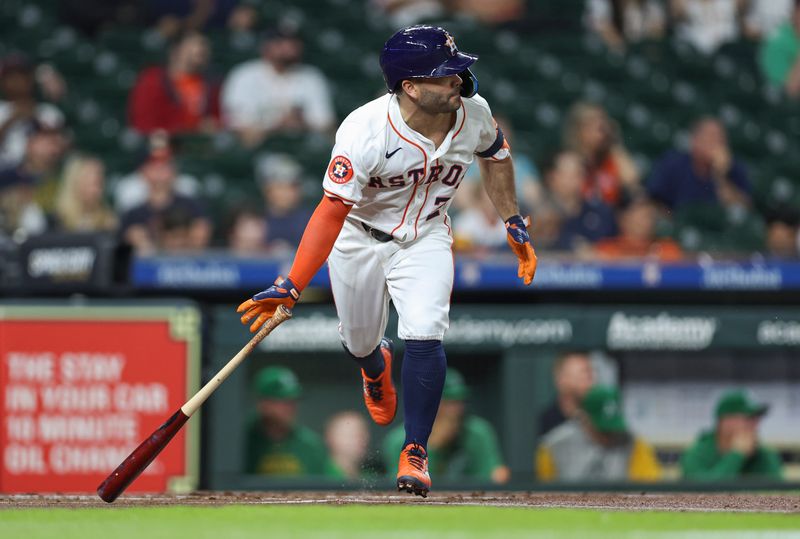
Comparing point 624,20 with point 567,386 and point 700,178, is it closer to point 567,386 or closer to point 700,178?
point 700,178

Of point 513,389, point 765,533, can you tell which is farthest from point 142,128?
point 765,533

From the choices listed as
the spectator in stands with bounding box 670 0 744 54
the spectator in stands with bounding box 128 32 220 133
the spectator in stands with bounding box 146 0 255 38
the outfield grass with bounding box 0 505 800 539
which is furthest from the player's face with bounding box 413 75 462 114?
the spectator in stands with bounding box 670 0 744 54

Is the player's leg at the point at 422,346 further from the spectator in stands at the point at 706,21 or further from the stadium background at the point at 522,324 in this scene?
the spectator in stands at the point at 706,21

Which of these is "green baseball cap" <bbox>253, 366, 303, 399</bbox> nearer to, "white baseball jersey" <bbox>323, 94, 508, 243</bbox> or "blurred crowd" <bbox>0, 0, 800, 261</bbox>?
"blurred crowd" <bbox>0, 0, 800, 261</bbox>

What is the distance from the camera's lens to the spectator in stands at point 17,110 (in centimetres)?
994

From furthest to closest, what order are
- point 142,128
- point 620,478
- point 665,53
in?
point 665,53 < point 142,128 < point 620,478

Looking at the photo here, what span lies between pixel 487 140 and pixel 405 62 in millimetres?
546

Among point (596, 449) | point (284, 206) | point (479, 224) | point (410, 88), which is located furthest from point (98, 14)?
point (410, 88)

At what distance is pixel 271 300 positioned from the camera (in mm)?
5395

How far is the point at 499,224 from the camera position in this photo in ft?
30.0

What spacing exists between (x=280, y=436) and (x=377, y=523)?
3.33 metres

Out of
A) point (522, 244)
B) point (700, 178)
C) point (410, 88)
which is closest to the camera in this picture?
point (410, 88)

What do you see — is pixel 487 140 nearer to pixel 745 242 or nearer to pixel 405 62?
pixel 405 62

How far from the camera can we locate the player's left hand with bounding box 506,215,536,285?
593cm
